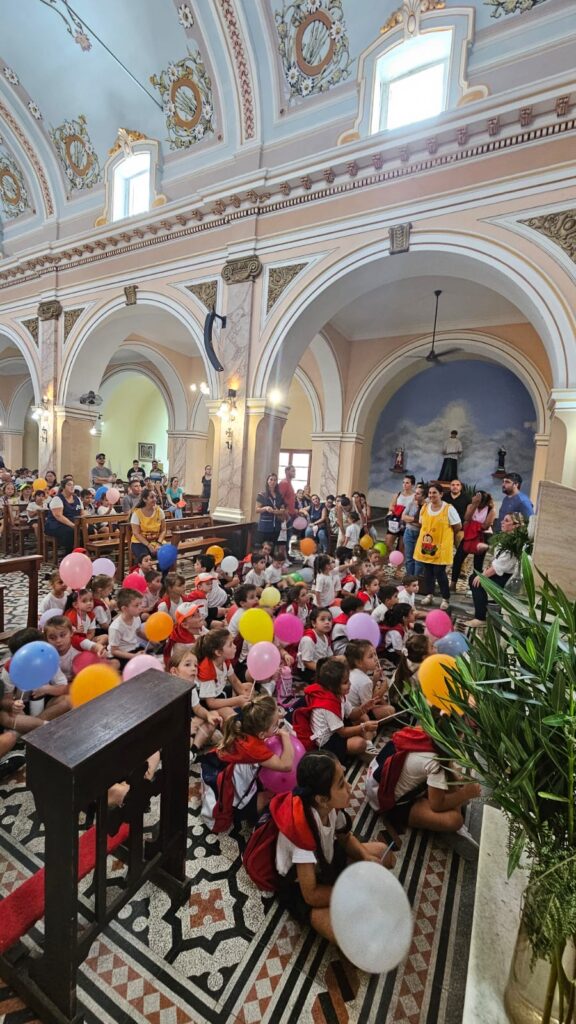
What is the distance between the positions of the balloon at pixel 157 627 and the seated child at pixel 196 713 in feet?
1.49

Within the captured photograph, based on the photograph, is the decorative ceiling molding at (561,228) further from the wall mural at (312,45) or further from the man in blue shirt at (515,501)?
the wall mural at (312,45)

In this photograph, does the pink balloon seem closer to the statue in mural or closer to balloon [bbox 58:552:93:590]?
balloon [bbox 58:552:93:590]

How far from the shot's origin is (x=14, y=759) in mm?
2613

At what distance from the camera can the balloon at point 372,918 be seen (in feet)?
4.20

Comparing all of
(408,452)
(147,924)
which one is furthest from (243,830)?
(408,452)

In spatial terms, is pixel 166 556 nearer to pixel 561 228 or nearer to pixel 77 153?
pixel 561 228

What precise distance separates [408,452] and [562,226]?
793cm

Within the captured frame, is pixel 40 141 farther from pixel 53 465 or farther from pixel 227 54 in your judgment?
pixel 53 465

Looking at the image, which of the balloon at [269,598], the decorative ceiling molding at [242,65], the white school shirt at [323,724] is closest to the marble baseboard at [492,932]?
the white school shirt at [323,724]

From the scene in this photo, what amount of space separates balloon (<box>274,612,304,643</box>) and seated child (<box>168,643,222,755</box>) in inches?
31.7

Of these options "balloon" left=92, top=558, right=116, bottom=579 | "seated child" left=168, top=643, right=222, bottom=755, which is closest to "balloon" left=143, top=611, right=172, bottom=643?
"seated child" left=168, top=643, right=222, bottom=755

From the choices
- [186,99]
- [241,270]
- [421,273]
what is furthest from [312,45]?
[421,273]

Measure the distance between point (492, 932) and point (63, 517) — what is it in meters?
6.67

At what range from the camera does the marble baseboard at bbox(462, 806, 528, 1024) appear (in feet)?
3.23
